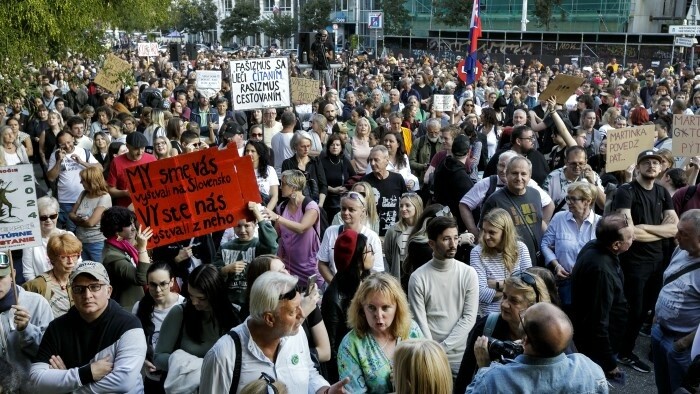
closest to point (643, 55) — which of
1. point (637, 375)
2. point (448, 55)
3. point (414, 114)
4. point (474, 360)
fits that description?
point (448, 55)

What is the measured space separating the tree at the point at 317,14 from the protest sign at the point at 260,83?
5258 cm

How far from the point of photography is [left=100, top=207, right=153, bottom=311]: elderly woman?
5.84 m

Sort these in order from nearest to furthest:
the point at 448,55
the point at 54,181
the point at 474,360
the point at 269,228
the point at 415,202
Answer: the point at 474,360 < the point at 269,228 < the point at 415,202 < the point at 54,181 < the point at 448,55

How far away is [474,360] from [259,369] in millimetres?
1159

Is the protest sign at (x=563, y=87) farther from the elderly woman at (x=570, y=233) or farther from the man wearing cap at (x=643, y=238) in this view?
the elderly woman at (x=570, y=233)

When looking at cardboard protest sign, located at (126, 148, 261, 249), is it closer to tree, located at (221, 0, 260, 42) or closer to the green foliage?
the green foliage

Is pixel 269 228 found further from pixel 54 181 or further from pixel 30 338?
pixel 54 181

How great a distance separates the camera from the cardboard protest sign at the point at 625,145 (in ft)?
28.2

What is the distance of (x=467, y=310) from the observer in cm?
541

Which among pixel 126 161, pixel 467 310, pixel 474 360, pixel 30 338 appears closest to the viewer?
pixel 474 360

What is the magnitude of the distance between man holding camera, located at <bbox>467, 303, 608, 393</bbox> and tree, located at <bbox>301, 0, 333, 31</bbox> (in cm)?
6243

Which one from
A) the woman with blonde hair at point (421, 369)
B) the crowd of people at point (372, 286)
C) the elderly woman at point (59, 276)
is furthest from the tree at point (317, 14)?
the woman with blonde hair at point (421, 369)

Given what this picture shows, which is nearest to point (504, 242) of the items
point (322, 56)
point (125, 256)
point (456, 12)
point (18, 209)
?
point (125, 256)

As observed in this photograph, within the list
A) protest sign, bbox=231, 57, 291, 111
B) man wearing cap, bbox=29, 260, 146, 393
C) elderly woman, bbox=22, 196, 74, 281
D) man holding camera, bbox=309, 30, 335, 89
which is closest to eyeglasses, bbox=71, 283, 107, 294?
man wearing cap, bbox=29, 260, 146, 393
